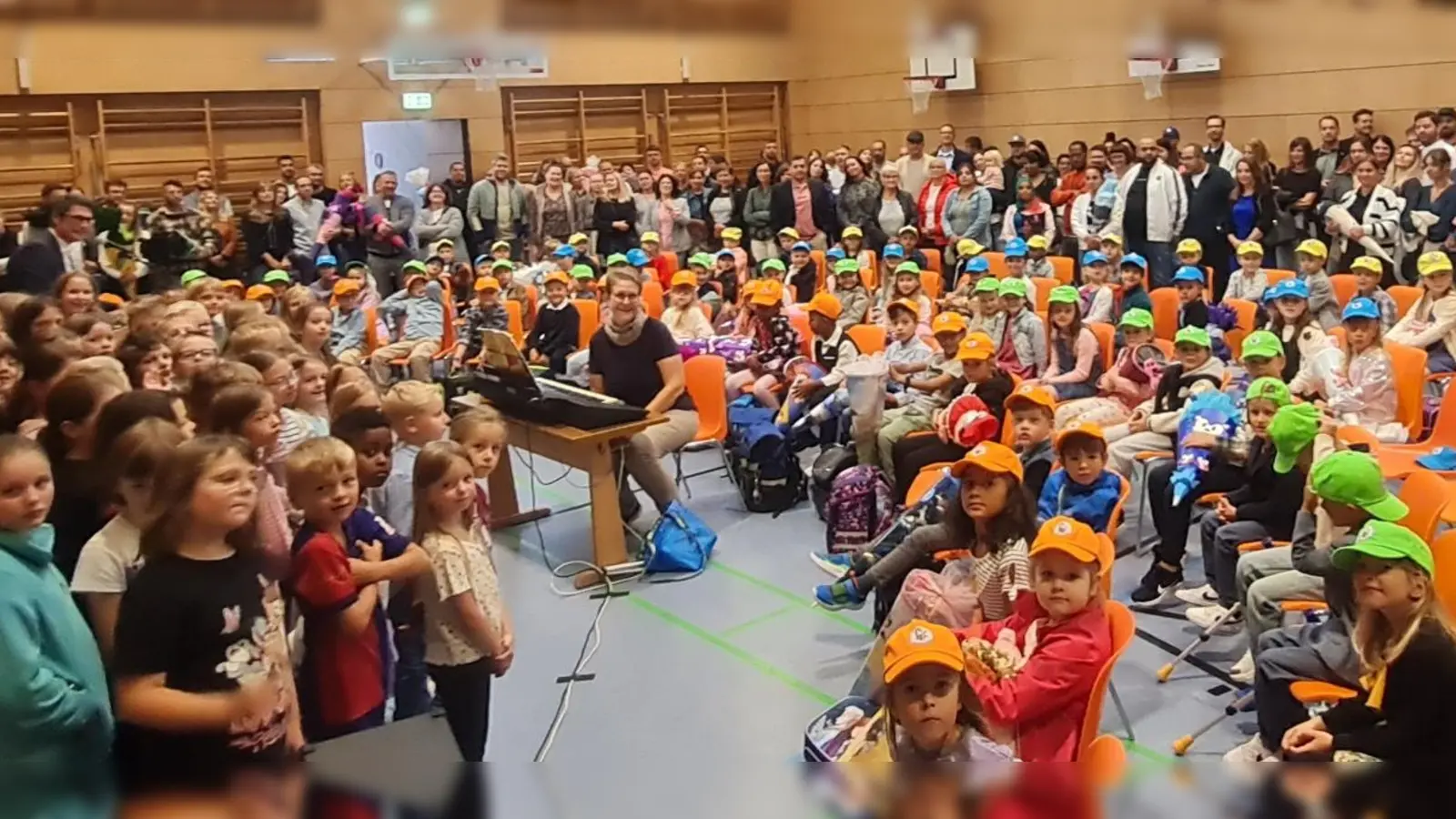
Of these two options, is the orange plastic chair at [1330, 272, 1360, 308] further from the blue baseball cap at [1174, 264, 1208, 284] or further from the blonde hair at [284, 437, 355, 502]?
the blonde hair at [284, 437, 355, 502]

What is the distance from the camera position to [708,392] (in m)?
5.21

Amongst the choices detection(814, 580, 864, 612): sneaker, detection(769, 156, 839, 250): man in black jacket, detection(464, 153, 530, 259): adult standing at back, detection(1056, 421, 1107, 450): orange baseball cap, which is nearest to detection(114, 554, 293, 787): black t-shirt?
detection(814, 580, 864, 612): sneaker

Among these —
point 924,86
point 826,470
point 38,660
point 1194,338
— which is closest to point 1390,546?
point 924,86

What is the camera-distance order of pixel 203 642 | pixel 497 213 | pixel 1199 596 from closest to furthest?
pixel 203 642 < pixel 1199 596 < pixel 497 213

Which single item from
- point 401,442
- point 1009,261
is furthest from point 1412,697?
point 1009,261

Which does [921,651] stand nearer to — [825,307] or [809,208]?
[825,307]

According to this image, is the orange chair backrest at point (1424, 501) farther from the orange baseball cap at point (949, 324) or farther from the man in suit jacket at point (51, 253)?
the man in suit jacket at point (51, 253)

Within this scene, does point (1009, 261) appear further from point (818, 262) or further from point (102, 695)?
point (102, 695)

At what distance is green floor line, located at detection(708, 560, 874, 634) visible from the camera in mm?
3885

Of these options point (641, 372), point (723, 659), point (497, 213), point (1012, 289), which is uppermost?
point (497, 213)

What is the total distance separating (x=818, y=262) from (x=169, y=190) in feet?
14.9

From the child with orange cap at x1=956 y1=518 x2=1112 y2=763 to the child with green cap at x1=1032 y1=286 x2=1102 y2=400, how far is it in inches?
99.7

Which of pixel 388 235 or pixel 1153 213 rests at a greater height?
pixel 388 235

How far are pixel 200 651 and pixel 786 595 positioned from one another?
307cm
